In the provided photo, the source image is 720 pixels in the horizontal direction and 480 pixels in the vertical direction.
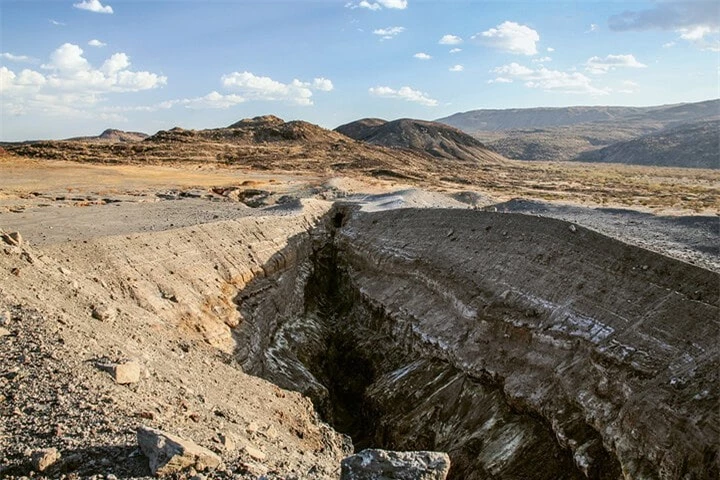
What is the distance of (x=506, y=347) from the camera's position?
1561 cm

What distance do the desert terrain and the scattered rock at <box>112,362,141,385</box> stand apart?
2.7 inches

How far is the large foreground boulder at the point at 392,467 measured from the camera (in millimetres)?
7023

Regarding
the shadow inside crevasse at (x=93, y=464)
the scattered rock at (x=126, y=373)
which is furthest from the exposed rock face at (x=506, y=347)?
the shadow inside crevasse at (x=93, y=464)

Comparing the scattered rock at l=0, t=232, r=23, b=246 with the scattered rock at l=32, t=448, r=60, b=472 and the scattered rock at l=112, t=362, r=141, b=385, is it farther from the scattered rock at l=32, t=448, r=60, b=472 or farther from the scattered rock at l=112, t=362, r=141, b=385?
the scattered rock at l=32, t=448, r=60, b=472

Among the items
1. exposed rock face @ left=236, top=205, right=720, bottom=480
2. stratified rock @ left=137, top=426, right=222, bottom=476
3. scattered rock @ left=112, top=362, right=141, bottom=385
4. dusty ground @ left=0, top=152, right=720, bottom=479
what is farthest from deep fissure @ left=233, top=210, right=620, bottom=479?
stratified rock @ left=137, top=426, right=222, bottom=476

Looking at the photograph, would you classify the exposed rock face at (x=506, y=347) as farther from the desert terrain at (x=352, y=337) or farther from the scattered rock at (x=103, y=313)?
the scattered rock at (x=103, y=313)

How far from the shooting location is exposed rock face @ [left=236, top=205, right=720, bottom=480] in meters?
11.1

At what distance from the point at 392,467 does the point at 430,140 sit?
110578 mm

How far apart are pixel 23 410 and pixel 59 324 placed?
3.12 meters

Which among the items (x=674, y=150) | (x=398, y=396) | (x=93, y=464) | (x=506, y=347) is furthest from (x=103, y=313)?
(x=674, y=150)

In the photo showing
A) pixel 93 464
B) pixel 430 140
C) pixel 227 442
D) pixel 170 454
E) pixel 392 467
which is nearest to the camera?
pixel 392 467

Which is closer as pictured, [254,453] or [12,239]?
[254,453]

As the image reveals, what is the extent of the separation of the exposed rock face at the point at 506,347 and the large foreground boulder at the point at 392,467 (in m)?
5.28

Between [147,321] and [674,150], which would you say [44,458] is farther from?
[674,150]
